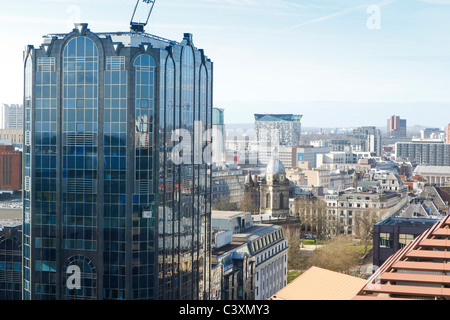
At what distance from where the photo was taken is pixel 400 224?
110 feet

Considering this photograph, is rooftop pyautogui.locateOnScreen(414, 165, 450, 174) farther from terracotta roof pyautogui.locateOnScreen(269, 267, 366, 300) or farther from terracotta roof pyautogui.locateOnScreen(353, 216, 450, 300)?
terracotta roof pyautogui.locateOnScreen(353, 216, 450, 300)

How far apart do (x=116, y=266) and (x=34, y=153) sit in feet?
19.5

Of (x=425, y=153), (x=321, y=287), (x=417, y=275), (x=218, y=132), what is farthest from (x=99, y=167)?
(x=425, y=153)

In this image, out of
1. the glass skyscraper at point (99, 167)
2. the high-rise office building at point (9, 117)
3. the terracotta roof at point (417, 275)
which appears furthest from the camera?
the high-rise office building at point (9, 117)

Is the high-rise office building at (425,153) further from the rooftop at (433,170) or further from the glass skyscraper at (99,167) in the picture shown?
the glass skyscraper at (99,167)

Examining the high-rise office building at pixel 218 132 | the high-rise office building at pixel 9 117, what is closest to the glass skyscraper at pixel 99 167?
the high-rise office building at pixel 9 117

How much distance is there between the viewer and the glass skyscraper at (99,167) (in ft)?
90.8

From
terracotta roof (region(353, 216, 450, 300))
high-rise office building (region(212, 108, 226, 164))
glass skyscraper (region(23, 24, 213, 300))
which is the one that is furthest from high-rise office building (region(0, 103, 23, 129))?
terracotta roof (region(353, 216, 450, 300))

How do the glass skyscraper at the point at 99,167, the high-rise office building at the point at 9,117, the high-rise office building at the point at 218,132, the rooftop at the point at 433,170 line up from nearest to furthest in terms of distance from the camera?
the glass skyscraper at the point at 99,167 → the high-rise office building at the point at 9,117 → the high-rise office building at the point at 218,132 → the rooftop at the point at 433,170

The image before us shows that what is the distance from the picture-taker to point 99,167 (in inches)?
1093

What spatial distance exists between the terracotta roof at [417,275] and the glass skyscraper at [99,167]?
537 inches

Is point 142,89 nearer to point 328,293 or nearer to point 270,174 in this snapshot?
point 328,293

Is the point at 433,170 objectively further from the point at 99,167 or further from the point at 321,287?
the point at 321,287

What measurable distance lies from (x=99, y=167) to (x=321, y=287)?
35.6ft
